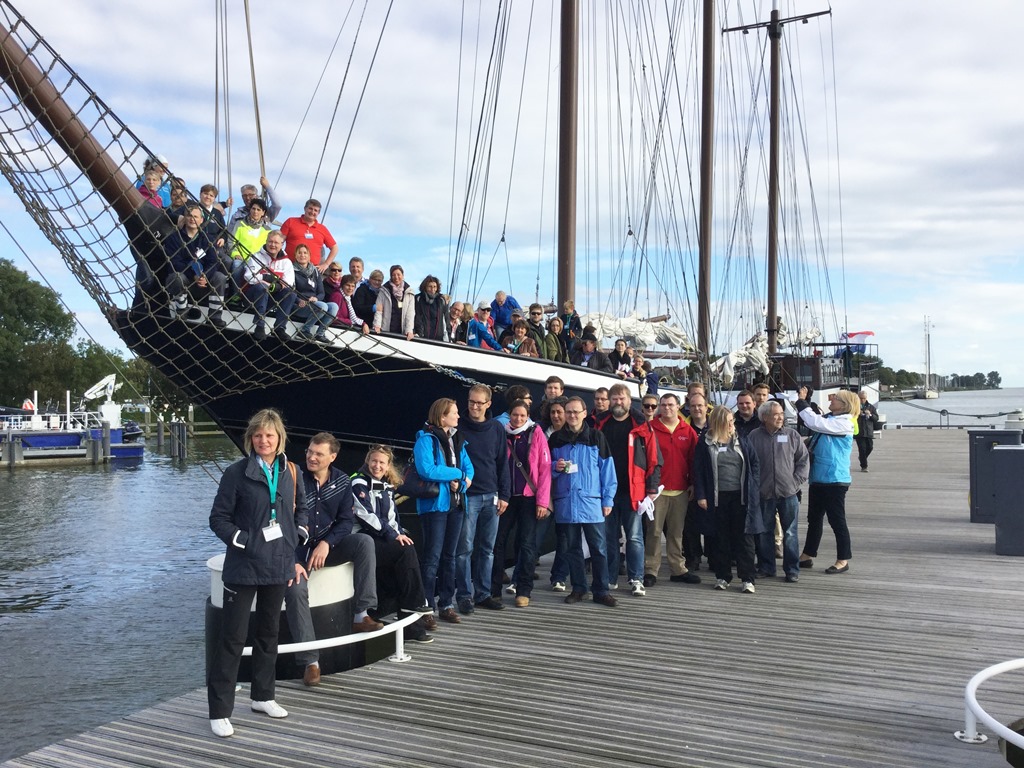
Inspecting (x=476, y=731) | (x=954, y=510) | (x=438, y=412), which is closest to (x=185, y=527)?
(x=954, y=510)

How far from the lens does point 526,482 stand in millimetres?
6992

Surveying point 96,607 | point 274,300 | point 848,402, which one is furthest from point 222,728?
point 96,607

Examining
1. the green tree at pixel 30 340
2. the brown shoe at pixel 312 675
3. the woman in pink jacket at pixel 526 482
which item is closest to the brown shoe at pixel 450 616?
the woman in pink jacket at pixel 526 482

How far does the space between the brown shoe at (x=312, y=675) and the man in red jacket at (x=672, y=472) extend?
3.50 m

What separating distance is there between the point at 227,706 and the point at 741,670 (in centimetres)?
292

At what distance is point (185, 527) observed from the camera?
25266 mm

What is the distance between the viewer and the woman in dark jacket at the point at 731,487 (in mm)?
7598

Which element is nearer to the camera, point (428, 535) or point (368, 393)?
point (428, 535)

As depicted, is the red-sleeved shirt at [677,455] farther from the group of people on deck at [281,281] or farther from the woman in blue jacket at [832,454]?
the group of people on deck at [281,281]

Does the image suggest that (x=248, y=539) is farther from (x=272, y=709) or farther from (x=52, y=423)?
(x=52, y=423)

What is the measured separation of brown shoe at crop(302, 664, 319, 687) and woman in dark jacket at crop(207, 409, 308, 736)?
0.73m

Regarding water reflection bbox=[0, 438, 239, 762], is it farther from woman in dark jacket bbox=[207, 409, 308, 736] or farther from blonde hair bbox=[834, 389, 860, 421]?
blonde hair bbox=[834, 389, 860, 421]

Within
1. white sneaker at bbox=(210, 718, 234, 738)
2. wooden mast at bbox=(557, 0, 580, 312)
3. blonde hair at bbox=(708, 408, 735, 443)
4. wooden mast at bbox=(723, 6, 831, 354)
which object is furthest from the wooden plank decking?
wooden mast at bbox=(723, 6, 831, 354)

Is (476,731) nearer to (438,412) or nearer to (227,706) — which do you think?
(227,706)
